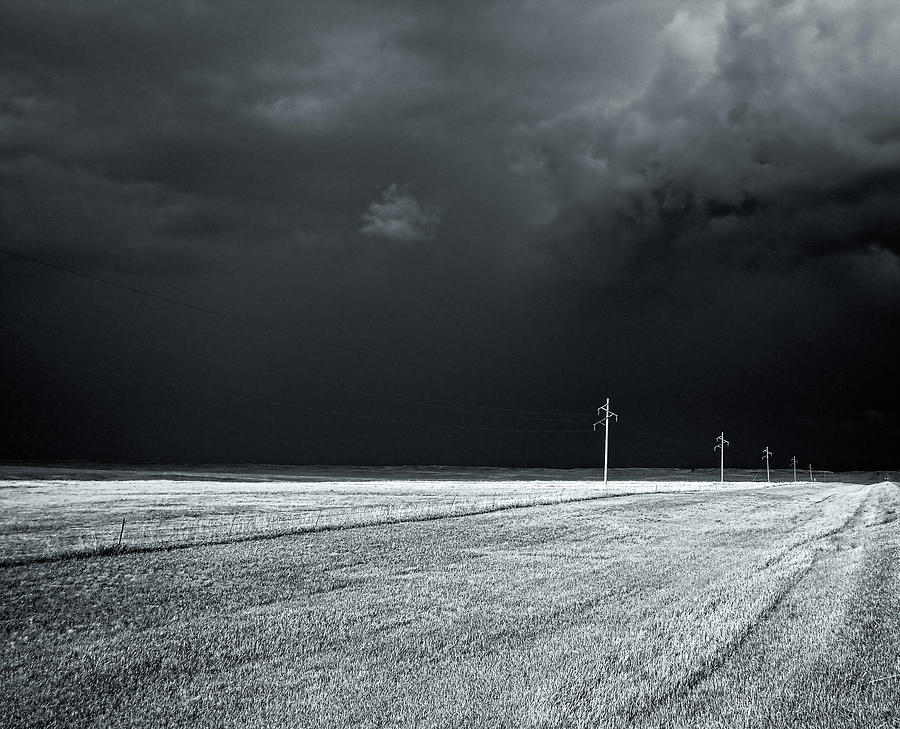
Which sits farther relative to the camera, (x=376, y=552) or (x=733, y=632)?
(x=376, y=552)

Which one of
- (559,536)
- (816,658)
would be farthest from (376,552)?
(816,658)

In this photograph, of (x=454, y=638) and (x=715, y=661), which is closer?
(x=715, y=661)

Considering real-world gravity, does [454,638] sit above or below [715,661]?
below

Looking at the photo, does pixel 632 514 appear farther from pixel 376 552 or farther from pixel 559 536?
pixel 376 552

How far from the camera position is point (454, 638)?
9.31 m

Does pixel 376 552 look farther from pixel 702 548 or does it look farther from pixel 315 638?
pixel 702 548

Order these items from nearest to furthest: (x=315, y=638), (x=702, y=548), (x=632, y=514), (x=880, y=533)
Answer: (x=315, y=638) < (x=702, y=548) < (x=880, y=533) < (x=632, y=514)

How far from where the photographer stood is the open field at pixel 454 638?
22.4ft

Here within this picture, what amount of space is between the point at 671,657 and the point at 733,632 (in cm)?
187

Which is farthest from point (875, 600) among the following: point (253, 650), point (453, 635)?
point (253, 650)

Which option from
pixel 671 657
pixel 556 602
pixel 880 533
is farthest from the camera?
pixel 880 533

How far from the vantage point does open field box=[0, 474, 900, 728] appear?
22.4 feet

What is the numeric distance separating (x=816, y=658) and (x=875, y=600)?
4.78 meters

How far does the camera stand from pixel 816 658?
8.53 metres
